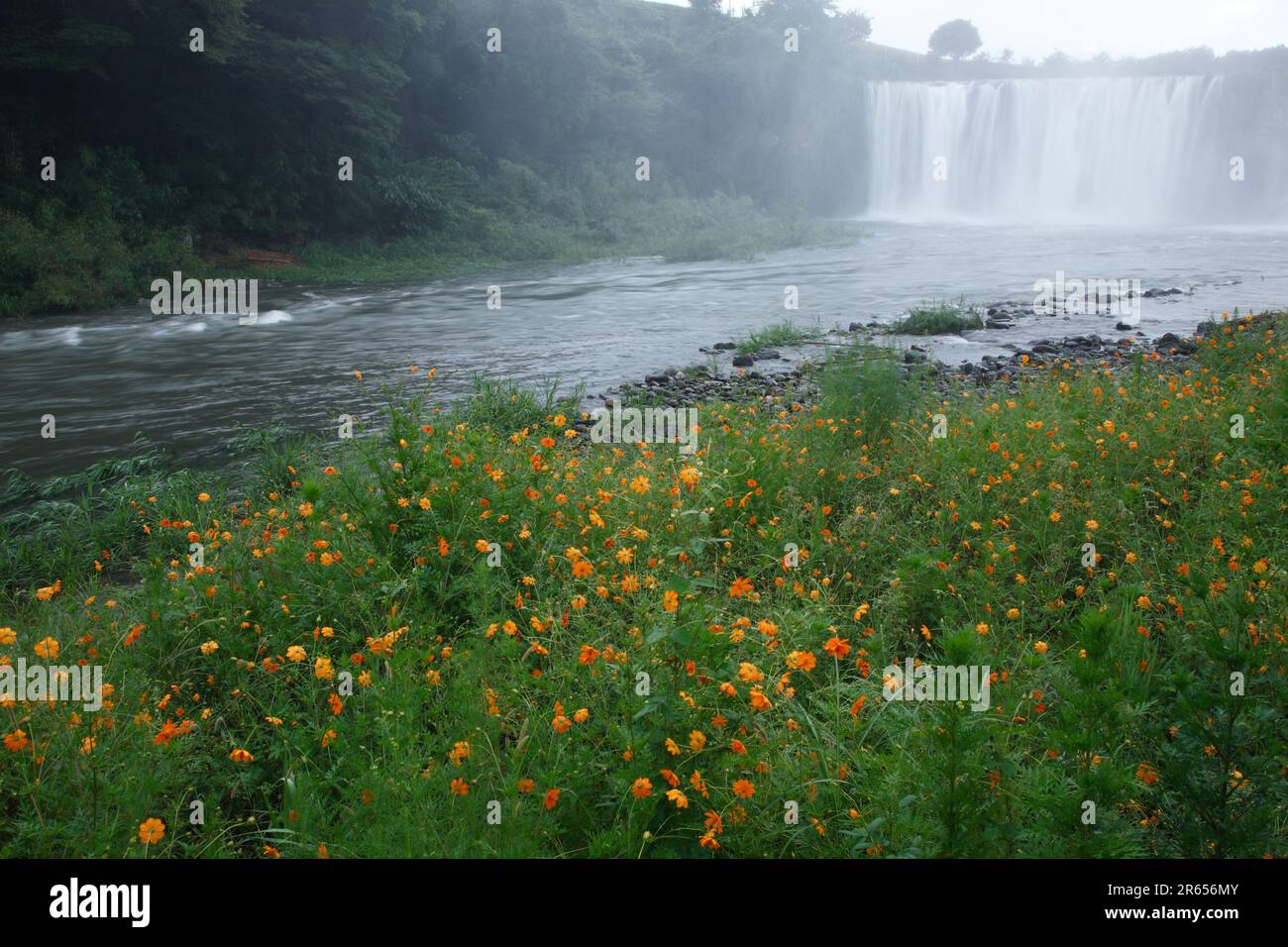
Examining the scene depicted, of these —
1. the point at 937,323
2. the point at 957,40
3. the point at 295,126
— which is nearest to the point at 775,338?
the point at 937,323

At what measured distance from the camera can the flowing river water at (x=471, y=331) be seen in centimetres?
955

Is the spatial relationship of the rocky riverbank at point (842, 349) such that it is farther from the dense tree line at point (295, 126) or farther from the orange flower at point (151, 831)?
the dense tree line at point (295, 126)

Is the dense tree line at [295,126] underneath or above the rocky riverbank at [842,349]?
above

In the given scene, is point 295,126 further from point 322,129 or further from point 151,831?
point 151,831

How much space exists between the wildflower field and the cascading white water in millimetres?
40239

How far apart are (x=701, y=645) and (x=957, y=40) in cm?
9762

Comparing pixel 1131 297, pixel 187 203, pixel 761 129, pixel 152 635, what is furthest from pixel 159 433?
pixel 761 129

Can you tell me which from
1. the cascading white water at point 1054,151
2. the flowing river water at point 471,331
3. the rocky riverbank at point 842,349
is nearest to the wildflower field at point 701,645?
the rocky riverbank at point 842,349

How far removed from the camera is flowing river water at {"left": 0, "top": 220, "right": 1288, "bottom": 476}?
955 centimetres

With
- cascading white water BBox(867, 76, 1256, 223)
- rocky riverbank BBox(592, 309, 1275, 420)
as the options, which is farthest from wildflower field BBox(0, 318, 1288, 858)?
cascading white water BBox(867, 76, 1256, 223)

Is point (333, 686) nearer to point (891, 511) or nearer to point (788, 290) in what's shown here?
point (891, 511)

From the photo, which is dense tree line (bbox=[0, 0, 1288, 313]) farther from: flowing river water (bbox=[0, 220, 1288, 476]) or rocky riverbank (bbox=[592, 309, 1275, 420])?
rocky riverbank (bbox=[592, 309, 1275, 420])

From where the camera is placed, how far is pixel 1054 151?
42.9m

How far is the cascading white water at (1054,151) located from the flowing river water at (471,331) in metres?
19.0
